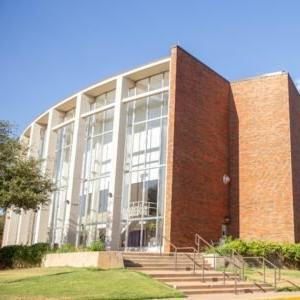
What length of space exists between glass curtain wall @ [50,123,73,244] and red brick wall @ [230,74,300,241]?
1142cm

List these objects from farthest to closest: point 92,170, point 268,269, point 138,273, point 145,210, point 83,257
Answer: point 92,170 → point 145,210 → point 268,269 → point 83,257 → point 138,273

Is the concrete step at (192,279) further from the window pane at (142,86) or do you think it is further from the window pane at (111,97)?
the window pane at (111,97)

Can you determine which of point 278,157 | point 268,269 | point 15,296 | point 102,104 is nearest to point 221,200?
point 278,157

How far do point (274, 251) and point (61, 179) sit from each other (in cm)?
1652

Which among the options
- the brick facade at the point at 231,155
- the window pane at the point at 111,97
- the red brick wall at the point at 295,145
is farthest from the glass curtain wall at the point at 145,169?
the red brick wall at the point at 295,145

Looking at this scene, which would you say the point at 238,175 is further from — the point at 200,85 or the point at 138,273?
the point at 138,273

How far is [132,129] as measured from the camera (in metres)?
27.9

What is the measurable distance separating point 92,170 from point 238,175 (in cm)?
939

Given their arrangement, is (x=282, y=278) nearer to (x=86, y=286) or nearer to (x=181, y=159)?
(x=181, y=159)

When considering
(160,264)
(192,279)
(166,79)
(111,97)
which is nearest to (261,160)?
(166,79)

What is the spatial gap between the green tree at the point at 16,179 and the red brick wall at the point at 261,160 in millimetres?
11758

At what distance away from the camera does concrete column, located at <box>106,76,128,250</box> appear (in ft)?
83.1

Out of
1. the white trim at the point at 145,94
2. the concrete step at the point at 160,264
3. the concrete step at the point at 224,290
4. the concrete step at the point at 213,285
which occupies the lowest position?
the concrete step at the point at 224,290

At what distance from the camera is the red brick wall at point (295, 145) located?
2630 cm
